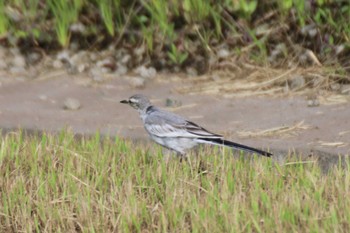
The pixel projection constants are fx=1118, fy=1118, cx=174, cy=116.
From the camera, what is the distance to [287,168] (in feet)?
20.2

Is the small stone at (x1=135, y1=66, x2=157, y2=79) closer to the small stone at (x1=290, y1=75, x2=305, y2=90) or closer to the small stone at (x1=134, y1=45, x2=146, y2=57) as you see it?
the small stone at (x1=134, y1=45, x2=146, y2=57)

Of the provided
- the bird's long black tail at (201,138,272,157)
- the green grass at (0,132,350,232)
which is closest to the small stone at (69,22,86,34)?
the green grass at (0,132,350,232)

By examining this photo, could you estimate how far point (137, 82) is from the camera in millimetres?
8547

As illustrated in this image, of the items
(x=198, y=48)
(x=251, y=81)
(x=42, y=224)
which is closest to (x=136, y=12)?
(x=198, y=48)

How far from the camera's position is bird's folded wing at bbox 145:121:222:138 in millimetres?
6480

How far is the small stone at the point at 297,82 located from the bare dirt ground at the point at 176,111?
20cm

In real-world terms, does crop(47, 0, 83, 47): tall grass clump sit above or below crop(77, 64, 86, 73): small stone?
above

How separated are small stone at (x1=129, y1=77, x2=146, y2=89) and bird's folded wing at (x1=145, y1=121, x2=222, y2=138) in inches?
74.6

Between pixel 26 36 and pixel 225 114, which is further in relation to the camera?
pixel 26 36

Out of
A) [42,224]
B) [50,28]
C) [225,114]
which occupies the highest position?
[50,28]

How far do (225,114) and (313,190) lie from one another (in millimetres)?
2207

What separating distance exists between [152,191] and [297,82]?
2.64 m

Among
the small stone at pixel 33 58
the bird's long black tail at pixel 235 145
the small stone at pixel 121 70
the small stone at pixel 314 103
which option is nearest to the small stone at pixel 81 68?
the small stone at pixel 121 70

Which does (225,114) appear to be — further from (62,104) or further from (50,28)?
(50,28)
